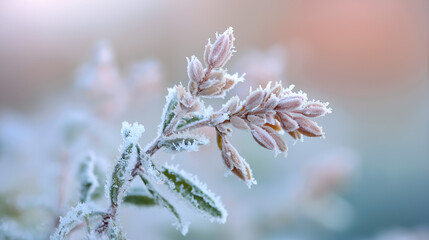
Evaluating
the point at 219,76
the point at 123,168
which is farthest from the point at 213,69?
the point at 123,168

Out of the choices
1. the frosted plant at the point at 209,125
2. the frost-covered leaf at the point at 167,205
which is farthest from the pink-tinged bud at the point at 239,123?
the frost-covered leaf at the point at 167,205

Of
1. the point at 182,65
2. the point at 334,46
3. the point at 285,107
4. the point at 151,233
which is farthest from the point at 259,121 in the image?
the point at 334,46

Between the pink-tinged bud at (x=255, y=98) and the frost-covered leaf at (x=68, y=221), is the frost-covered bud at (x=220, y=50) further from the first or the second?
the frost-covered leaf at (x=68, y=221)

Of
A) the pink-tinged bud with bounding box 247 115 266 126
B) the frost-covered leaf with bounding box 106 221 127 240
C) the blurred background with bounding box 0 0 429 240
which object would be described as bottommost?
the frost-covered leaf with bounding box 106 221 127 240

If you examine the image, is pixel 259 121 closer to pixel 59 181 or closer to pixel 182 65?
pixel 59 181

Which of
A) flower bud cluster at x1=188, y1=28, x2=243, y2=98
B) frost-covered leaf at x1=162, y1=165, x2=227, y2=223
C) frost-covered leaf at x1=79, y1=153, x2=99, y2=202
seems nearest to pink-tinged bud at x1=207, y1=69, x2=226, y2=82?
flower bud cluster at x1=188, y1=28, x2=243, y2=98

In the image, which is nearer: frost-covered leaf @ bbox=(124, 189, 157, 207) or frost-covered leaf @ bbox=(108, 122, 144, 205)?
frost-covered leaf @ bbox=(108, 122, 144, 205)

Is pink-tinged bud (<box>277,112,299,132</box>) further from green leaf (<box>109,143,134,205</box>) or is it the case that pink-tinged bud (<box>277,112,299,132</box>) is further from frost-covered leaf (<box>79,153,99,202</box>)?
frost-covered leaf (<box>79,153,99,202</box>)
